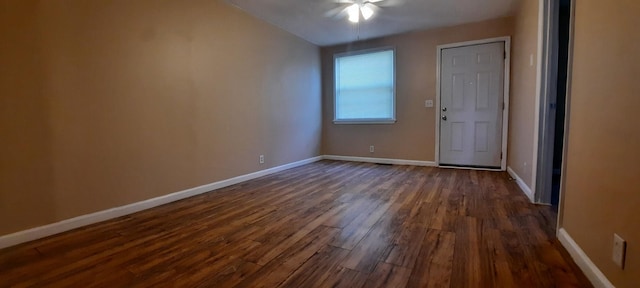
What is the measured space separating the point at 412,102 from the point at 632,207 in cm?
388

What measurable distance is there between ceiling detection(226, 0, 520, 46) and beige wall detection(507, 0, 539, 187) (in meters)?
0.50

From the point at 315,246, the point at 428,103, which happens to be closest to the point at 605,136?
the point at 315,246

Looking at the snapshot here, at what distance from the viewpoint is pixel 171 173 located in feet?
9.74

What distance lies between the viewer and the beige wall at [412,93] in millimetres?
4371

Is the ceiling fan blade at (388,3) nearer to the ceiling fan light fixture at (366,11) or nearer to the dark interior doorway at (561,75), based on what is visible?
the ceiling fan light fixture at (366,11)

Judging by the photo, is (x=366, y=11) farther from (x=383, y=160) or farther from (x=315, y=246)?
(x=315, y=246)

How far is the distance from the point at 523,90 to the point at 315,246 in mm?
2998

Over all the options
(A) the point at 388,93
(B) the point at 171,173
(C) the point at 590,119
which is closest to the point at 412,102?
(A) the point at 388,93

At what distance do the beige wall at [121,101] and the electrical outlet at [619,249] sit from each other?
10.9 feet

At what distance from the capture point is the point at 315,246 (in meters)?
1.84

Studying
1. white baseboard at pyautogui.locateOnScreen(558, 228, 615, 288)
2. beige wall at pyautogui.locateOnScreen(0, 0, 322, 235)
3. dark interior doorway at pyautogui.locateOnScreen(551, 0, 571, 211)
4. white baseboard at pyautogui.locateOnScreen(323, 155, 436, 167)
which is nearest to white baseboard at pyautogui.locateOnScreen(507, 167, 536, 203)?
dark interior doorway at pyautogui.locateOnScreen(551, 0, 571, 211)

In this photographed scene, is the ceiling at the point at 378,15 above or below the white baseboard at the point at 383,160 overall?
above

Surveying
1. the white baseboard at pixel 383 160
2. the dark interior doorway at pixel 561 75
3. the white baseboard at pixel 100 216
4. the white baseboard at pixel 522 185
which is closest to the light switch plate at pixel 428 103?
the white baseboard at pixel 383 160

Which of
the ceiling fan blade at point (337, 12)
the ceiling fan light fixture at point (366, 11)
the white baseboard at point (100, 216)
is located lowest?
the white baseboard at point (100, 216)
